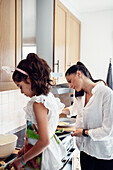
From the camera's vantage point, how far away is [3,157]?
120cm

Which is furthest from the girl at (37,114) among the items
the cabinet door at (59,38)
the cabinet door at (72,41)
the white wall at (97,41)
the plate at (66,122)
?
the white wall at (97,41)

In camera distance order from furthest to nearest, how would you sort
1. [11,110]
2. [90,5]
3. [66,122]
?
1. [90,5]
2. [66,122]
3. [11,110]

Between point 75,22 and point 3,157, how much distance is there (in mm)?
2355

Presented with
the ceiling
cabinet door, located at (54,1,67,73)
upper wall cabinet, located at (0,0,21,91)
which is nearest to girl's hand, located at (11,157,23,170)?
upper wall cabinet, located at (0,0,21,91)

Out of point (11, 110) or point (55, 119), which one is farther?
point (11, 110)

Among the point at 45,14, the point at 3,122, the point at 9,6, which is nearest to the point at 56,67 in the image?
the point at 45,14

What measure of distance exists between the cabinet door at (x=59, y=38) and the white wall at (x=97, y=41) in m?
0.98

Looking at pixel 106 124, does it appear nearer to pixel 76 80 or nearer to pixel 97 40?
pixel 76 80

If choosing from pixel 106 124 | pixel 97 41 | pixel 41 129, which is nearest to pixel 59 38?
pixel 97 41

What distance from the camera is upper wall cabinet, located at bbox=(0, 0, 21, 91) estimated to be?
1.26 m

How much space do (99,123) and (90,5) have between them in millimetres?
2203

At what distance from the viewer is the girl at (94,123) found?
4.27 feet

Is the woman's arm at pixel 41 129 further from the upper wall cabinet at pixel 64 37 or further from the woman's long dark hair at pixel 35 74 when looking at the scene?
the upper wall cabinet at pixel 64 37

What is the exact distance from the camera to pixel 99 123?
4.50ft
